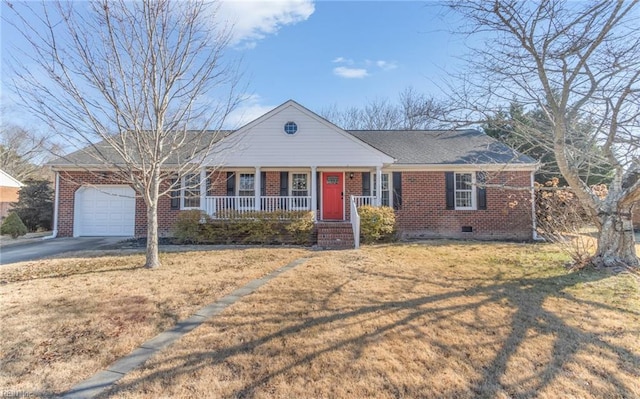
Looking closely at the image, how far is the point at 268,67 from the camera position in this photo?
33.6 feet

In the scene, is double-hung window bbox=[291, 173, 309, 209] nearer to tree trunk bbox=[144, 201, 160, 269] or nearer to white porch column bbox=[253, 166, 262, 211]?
white porch column bbox=[253, 166, 262, 211]

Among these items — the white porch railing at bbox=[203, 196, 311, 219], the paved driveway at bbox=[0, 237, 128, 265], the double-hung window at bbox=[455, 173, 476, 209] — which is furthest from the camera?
the double-hung window at bbox=[455, 173, 476, 209]

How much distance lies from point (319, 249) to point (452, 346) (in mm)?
6560

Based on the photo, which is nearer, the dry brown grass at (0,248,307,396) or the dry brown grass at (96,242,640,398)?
the dry brown grass at (96,242,640,398)

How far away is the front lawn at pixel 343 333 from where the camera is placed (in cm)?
276

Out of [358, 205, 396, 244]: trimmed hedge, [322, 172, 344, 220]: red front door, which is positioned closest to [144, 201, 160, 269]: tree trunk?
[358, 205, 396, 244]: trimmed hedge

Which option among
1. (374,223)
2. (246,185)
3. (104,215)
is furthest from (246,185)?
(104,215)

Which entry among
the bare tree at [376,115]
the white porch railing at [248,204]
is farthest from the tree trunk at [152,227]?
the bare tree at [376,115]

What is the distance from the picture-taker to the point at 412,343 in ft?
11.4

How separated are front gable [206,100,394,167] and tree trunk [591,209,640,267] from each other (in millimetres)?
6620

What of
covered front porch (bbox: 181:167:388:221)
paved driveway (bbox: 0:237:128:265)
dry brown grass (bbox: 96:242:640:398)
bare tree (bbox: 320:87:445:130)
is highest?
bare tree (bbox: 320:87:445:130)

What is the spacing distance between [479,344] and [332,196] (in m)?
10.0

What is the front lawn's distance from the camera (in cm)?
276

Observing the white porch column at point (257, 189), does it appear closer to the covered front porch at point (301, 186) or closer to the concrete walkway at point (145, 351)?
the covered front porch at point (301, 186)
